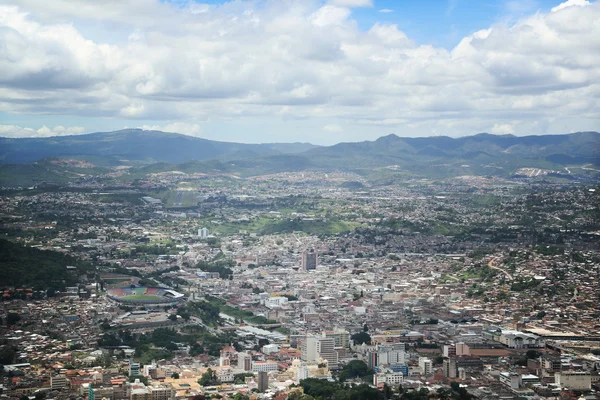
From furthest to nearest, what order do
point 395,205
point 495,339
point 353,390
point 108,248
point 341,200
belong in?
point 341,200, point 395,205, point 108,248, point 495,339, point 353,390

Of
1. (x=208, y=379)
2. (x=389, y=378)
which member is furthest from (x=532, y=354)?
(x=208, y=379)

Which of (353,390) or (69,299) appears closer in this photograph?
(353,390)

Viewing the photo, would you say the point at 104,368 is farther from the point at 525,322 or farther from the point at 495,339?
the point at 525,322

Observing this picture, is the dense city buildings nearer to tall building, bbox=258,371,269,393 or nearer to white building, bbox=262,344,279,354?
tall building, bbox=258,371,269,393

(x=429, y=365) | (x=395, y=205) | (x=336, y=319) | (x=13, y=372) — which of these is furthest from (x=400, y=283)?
(x=395, y=205)

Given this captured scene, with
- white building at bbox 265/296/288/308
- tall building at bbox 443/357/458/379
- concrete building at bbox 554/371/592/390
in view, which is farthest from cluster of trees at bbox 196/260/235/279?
concrete building at bbox 554/371/592/390
